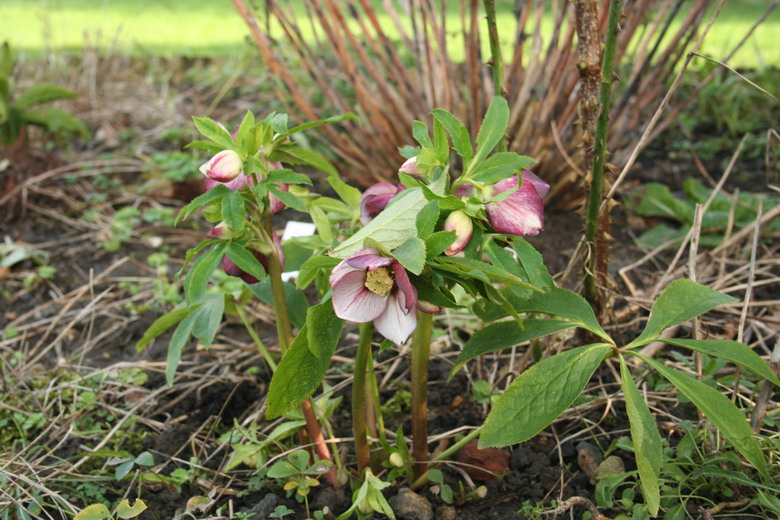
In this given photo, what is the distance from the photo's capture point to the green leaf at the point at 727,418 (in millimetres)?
842

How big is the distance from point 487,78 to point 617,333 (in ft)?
2.88

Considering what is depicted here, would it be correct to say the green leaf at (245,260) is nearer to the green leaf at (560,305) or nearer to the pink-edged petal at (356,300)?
the pink-edged petal at (356,300)

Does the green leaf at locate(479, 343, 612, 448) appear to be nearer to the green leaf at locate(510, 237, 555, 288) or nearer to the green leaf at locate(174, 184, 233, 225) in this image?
the green leaf at locate(510, 237, 555, 288)

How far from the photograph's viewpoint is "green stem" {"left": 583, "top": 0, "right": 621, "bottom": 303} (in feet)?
3.20

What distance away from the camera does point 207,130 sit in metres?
0.86

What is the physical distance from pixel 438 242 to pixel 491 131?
165mm

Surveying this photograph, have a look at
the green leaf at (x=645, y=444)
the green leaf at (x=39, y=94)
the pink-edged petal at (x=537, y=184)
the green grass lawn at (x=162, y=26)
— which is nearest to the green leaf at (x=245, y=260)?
the pink-edged petal at (x=537, y=184)

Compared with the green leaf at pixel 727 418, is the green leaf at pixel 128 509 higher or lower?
lower

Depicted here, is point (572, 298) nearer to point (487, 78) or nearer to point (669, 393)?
point (669, 393)

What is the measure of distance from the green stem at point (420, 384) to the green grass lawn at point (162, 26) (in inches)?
101

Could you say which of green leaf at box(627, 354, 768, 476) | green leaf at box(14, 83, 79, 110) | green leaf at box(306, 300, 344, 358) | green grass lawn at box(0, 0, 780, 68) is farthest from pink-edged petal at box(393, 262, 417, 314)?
green grass lawn at box(0, 0, 780, 68)

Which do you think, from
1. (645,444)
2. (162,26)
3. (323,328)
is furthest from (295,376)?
(162,26)

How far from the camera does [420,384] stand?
3.19ft

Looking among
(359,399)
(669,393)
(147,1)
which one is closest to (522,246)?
(359,399)
